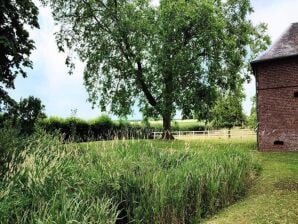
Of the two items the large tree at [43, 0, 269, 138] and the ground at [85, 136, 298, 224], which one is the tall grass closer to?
the ground at [85, 136, 298, 224]

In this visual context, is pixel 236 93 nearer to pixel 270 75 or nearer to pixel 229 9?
pixel 229 9

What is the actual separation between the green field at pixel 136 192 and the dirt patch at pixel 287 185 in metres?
0.37

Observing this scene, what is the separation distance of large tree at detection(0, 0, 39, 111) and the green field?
8927 mm

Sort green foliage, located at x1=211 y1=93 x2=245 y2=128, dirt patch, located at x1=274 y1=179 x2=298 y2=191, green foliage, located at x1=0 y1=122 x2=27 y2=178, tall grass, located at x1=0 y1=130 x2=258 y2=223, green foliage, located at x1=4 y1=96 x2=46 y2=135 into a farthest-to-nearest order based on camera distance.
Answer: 1. green foliage, located at x1=211 y1=93 x2=245 y2=128
2. green foliage, located at x1=4 y1=96 x2=46 y2=135
3. dirt patch, located at x1=274 y1=179 x2=298 y2=191
4. green foliage, located at x1=0 y1=122 x2=27 y2=178
5. tall grass, located at x1=0 y1=130 x2=258 y2=223

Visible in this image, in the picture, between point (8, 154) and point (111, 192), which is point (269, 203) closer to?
point (111, 192)

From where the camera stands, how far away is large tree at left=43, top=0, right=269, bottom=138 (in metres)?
30.4

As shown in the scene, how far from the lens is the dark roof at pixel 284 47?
80.1ft

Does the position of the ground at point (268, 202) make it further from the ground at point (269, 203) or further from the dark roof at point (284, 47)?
the dark roof at point (284, 47)

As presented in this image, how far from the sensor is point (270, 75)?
25328 mm

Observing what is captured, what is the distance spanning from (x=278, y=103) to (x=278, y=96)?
0.41 metres

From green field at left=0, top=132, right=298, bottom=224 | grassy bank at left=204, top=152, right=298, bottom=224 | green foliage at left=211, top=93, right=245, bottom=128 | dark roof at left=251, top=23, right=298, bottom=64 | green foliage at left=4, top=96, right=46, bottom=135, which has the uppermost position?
dark roof at left=251, top=23, right=298, bottom=64

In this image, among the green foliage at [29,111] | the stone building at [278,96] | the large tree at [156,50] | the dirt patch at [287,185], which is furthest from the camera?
the large tree at [156,50]

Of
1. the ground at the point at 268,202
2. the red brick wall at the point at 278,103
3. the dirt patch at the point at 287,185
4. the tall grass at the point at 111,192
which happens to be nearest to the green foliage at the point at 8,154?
the tall grass at the point at 111,192

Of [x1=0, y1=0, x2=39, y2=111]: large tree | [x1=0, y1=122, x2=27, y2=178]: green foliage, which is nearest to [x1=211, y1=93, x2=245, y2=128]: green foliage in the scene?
[x1=0, y1=0, x2=39, y2=111]: large tree
